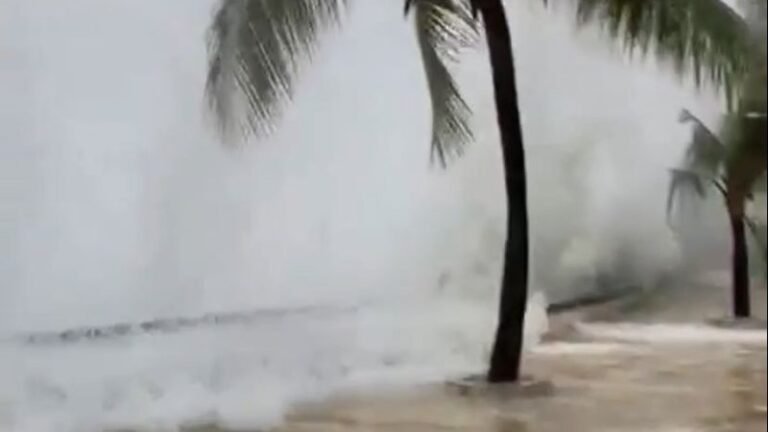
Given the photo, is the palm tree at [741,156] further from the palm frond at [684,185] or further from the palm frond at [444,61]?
the palm frond at [444,61]

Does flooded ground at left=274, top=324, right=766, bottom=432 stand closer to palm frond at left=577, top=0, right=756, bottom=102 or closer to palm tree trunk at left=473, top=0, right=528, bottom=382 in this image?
palm tree trunk at left=473, top=0, right=528, bottom=382

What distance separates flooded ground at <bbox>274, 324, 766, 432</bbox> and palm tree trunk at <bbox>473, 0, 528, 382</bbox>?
1.0 inches

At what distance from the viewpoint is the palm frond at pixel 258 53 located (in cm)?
90

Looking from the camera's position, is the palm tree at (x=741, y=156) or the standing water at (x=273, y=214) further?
the standing water at (x=273, y=214)

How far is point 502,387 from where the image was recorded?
87 centimetres

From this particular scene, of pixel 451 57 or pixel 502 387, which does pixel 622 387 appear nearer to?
pixel 502 387

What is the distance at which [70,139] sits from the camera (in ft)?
2.93

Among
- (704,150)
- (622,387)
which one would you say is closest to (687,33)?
(704,150)

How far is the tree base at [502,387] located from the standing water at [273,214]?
0.05 ft

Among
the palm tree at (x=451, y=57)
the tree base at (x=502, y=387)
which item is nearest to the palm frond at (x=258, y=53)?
the palm tree at (x=451, y=57)

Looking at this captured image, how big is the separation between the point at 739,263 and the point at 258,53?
1.13 feet

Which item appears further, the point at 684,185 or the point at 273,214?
the point at 273,214

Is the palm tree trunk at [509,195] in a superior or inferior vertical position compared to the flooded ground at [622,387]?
superior

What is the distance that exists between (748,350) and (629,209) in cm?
14
